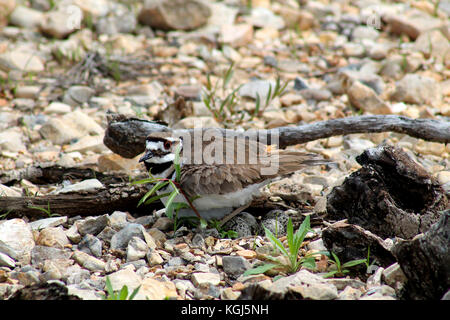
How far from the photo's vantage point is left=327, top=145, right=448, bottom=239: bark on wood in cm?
366

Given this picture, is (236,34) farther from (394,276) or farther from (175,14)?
(394,276)

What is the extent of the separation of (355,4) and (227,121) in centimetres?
475

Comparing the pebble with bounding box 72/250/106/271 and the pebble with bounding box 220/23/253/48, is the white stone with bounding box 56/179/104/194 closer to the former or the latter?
the pebble with bounding box 72/250/106/271

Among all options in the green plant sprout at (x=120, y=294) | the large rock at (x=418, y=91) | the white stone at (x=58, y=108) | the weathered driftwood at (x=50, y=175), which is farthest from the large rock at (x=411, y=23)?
the green plant sprout at (x=120, y=294)

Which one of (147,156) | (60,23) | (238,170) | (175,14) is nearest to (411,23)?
(175,14)

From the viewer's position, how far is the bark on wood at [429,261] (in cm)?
289

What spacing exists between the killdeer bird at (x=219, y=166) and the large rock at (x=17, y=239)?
3.28 feet

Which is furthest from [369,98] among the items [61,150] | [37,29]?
[37,29]

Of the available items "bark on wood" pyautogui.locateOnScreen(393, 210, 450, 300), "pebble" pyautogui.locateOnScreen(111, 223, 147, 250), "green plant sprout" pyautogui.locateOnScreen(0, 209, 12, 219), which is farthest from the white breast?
"bark on wood" pyautogui.locateOnScreen(393, 210, 450, 300)

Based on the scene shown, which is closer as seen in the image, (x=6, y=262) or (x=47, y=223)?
(x=6, y=262)

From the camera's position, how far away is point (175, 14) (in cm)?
870

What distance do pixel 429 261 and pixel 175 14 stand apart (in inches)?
265

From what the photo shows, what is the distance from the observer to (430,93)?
268 inches
